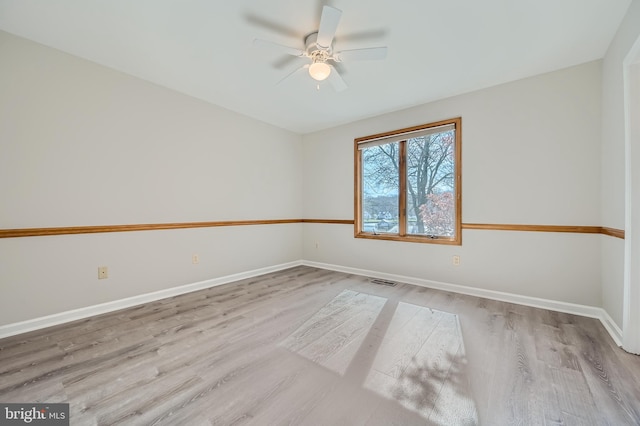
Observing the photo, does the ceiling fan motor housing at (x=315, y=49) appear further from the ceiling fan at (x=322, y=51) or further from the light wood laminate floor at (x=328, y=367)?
the light wood laminate floor at (x=328, y=367)

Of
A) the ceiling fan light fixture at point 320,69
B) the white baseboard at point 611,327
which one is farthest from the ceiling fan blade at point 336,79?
the white baseboard at point 611,327

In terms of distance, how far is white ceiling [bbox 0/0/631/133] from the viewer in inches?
72.7

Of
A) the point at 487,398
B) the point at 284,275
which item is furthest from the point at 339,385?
the point at 284,275

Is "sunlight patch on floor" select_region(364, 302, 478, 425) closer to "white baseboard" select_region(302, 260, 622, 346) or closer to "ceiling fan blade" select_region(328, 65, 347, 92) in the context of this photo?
"white baseboard" select_region(302, 260, 622, 346)

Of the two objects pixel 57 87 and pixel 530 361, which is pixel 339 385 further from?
pixel 57 87

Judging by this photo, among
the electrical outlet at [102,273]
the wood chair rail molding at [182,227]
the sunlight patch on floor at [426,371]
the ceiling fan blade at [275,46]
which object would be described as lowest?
the sunlight patch on floor at [426,371]

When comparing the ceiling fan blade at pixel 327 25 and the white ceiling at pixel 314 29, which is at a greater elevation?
the white ceiling at pixel 314 29

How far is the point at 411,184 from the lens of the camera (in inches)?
146

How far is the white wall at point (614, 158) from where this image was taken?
6.44ft

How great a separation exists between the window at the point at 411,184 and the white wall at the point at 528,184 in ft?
0.44

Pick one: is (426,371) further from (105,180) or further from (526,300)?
(105,180)

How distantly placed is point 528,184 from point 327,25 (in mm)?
2602

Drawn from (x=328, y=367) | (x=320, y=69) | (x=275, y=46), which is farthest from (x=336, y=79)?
(x=328, y=367)

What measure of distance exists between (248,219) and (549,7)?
381cm
